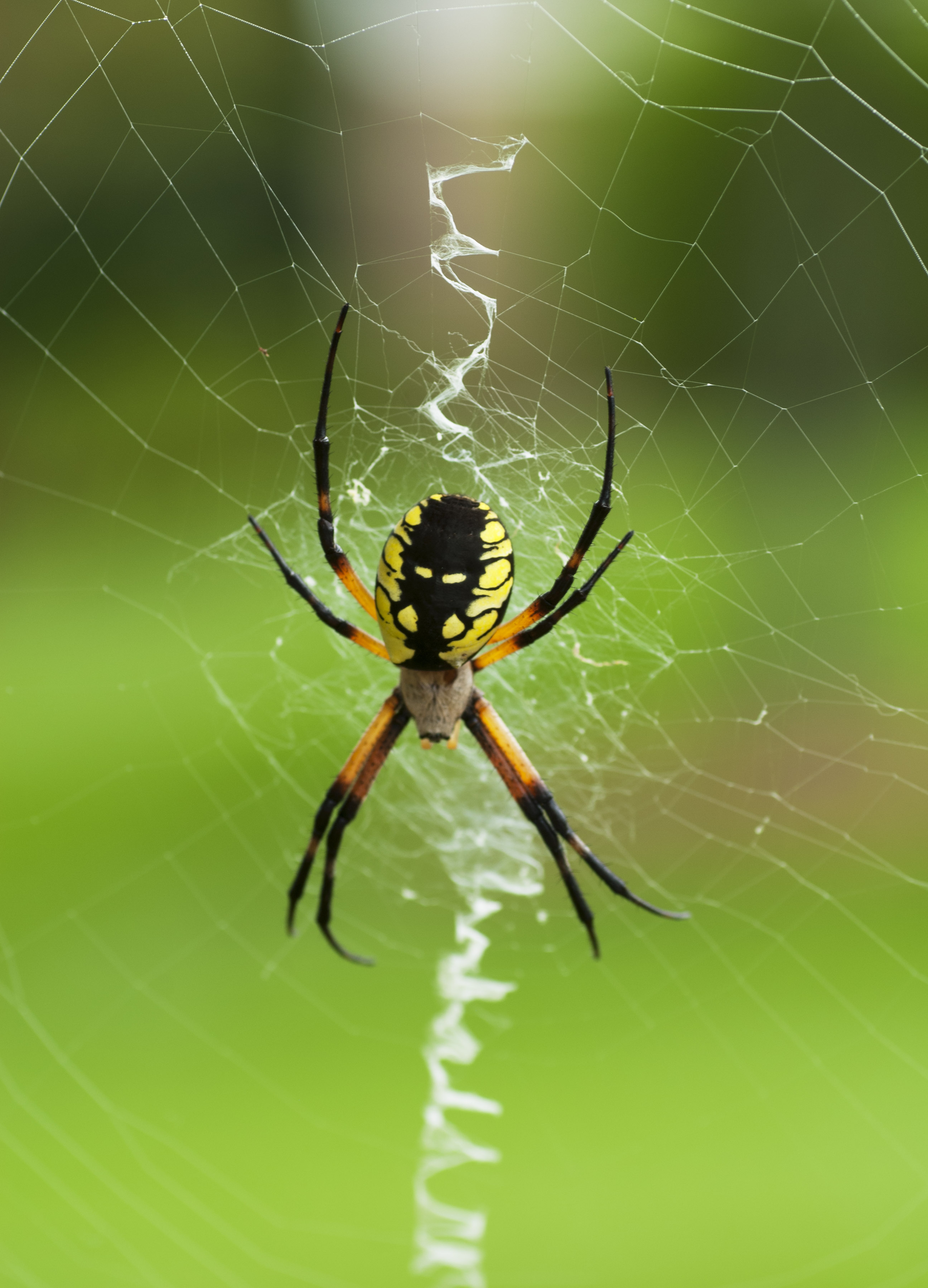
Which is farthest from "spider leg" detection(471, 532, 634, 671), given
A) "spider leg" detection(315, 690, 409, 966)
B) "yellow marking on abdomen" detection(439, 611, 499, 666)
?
"spider leg" detection(315, 690, 409, 966)

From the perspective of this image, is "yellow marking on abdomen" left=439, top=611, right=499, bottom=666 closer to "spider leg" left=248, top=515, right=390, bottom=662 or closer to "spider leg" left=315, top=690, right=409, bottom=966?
"spider leg" left=248, top=515, right=390, bottom=662

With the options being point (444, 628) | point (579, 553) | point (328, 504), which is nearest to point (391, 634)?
point (444, 628)

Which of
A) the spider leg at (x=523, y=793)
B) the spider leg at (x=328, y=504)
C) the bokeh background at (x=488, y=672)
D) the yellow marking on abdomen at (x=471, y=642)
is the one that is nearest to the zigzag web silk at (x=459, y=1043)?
the bokeh background at (x=488, y=672)

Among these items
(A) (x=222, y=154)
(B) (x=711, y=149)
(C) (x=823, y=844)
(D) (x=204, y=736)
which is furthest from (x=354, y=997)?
(B) (x=711, y=149)

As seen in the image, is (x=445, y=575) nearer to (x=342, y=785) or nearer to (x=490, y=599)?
(x=490, y=599)

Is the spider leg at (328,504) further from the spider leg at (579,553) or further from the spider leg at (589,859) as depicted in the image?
the spider leg at (589,859)

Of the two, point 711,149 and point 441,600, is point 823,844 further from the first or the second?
point 711,149
